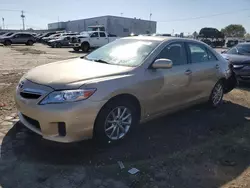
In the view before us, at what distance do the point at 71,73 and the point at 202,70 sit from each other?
2694mm

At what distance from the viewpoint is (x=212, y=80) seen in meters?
5.40

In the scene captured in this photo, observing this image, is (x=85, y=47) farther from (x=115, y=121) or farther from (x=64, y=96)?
(x=64, y=96)

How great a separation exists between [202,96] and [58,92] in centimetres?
323

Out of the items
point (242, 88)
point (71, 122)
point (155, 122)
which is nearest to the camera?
point (71, 122)

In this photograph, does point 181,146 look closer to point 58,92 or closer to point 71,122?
point 71,122

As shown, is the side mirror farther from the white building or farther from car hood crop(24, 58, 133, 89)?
the white building

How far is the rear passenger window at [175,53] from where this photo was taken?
14.1 ft

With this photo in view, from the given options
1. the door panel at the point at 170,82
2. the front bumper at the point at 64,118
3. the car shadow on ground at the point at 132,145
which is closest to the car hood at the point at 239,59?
the car shadow on ground at the point at 132,145

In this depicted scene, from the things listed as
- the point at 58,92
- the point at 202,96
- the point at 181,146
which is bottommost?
the point at 181,146

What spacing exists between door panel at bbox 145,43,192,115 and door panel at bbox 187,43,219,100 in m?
0.23

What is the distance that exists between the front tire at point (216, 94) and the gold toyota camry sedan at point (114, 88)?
19.4 inches

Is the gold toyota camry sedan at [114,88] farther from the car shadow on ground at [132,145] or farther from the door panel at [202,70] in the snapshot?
the car shadow on ground at [132,145]

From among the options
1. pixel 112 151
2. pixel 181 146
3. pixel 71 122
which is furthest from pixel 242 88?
pixel 71 122

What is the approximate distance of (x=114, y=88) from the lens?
135 inches
